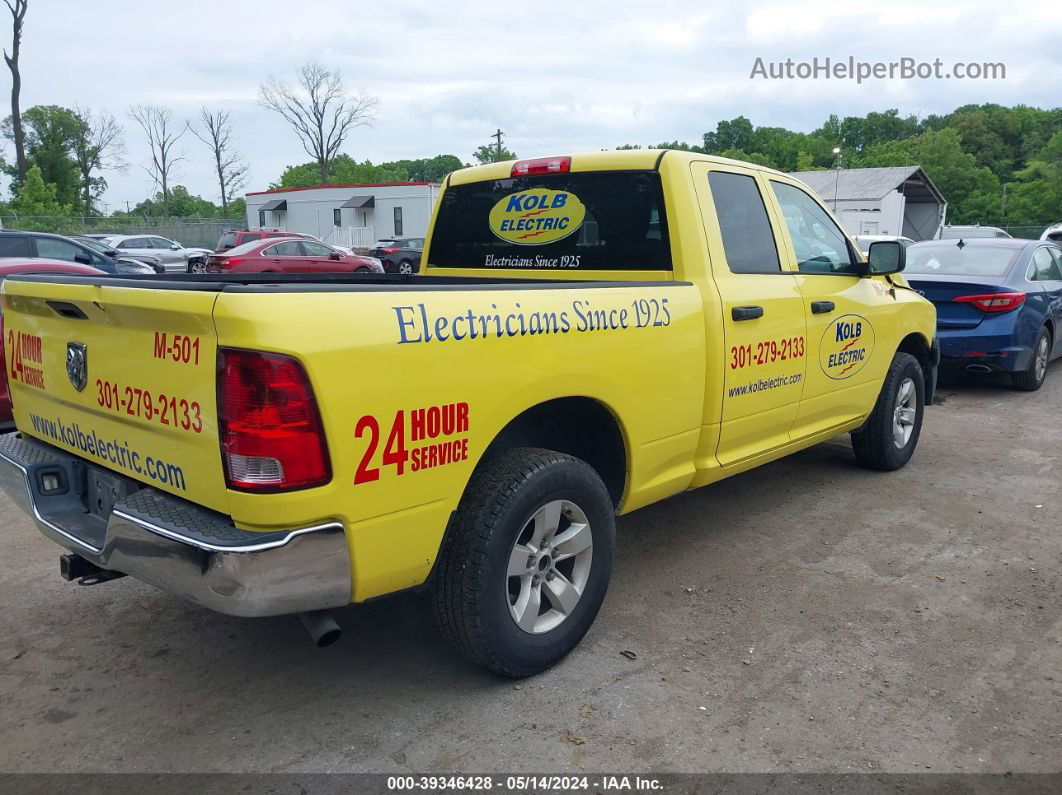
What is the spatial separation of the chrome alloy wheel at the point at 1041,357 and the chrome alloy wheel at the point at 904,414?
3833 mm

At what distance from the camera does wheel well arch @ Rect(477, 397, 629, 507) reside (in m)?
3.28

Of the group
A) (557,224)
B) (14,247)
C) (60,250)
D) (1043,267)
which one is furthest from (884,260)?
(60,250)

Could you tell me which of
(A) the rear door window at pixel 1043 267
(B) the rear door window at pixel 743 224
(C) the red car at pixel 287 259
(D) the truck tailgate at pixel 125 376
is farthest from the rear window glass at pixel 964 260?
(C) the red car at pixel 287 259

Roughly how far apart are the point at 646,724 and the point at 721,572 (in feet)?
4.67

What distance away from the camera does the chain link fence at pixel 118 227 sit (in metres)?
36.1

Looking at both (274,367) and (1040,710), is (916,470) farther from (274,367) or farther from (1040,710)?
(274,367)

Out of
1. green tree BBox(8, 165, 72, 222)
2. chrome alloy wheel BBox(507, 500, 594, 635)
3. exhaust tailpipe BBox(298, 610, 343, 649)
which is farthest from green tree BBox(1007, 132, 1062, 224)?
exhaust tailpipe BBox(298, 610, 343, 649)

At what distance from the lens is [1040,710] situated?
2975 millimetres

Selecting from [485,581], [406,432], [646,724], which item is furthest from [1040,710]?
[406,432]

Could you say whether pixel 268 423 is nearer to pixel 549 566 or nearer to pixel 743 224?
pixel 549 566

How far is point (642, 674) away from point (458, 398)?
1353mm

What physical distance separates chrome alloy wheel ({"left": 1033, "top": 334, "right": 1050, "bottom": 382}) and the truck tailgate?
8.83 m

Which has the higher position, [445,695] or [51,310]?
[51,310]

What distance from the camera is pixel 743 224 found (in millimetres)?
4164
